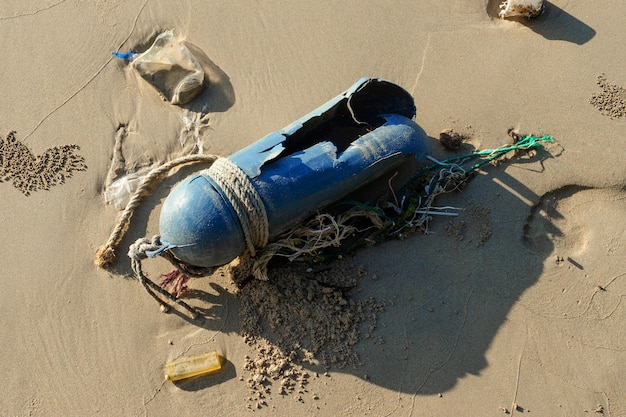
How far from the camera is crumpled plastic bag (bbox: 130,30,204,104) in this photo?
3.84m

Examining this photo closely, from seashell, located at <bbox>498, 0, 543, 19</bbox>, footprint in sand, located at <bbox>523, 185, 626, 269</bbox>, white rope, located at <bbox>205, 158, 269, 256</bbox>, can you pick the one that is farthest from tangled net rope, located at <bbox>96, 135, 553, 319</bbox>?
seashell, located at <bbox>498, 0, 543, 19</bbox>

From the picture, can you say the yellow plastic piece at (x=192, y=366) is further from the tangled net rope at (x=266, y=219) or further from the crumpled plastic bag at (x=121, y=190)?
the crumpled plastic bag at (x=121, y=190)

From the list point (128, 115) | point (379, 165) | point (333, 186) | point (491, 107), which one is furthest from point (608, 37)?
point (128, 115)

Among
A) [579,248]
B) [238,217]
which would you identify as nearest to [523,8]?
[579,248]

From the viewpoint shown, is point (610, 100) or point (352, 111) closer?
point (352, 111)

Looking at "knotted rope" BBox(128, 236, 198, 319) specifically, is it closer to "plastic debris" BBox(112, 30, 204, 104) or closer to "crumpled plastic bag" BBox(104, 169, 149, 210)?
"crumpled plastic bag" BBox(104, 169, 149, 210)

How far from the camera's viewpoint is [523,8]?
392 cm

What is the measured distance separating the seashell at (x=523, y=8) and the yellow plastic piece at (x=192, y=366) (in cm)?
293

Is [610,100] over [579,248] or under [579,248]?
over

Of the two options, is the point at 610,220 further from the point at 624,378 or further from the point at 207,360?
the point at 207,360

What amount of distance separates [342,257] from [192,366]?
3.38ft

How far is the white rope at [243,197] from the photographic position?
2898mm

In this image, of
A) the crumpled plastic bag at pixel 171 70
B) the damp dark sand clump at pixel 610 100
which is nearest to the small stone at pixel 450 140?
the damp dark sand clump at pixel 610 100

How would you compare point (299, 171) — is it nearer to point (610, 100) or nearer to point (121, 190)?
point (121, 190)
